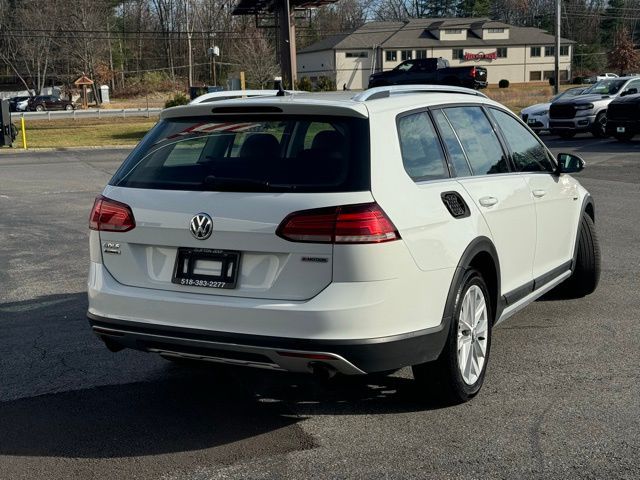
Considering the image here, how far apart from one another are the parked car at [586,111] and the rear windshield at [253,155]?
23.8 meters

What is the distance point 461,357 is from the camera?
4.63 meters

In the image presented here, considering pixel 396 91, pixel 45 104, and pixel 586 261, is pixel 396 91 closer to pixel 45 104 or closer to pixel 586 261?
pixel 586 261

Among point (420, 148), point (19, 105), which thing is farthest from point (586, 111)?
point (19, 105)

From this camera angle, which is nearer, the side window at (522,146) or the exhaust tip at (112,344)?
the exhaust tip at (112,344)

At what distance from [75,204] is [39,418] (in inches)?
391

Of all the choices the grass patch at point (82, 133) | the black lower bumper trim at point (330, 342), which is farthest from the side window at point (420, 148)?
the grass patch at point (82, 133)

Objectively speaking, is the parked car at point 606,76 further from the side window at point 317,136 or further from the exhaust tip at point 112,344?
the exhaust tip at point 112,344

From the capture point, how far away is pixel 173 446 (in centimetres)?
421

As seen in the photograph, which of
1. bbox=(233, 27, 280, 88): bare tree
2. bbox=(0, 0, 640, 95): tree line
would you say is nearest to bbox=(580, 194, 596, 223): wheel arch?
bbox=(233, 27, 280, 88): bare tree

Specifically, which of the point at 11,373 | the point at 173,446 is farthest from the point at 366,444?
the point at 11,373

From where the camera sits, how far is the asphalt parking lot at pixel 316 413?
13.0 ft

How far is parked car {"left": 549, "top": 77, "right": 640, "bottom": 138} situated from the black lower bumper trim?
78.4ft

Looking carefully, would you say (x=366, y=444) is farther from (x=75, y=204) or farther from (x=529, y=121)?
(x=529, y=121)

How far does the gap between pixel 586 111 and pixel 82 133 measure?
22.5 meters
